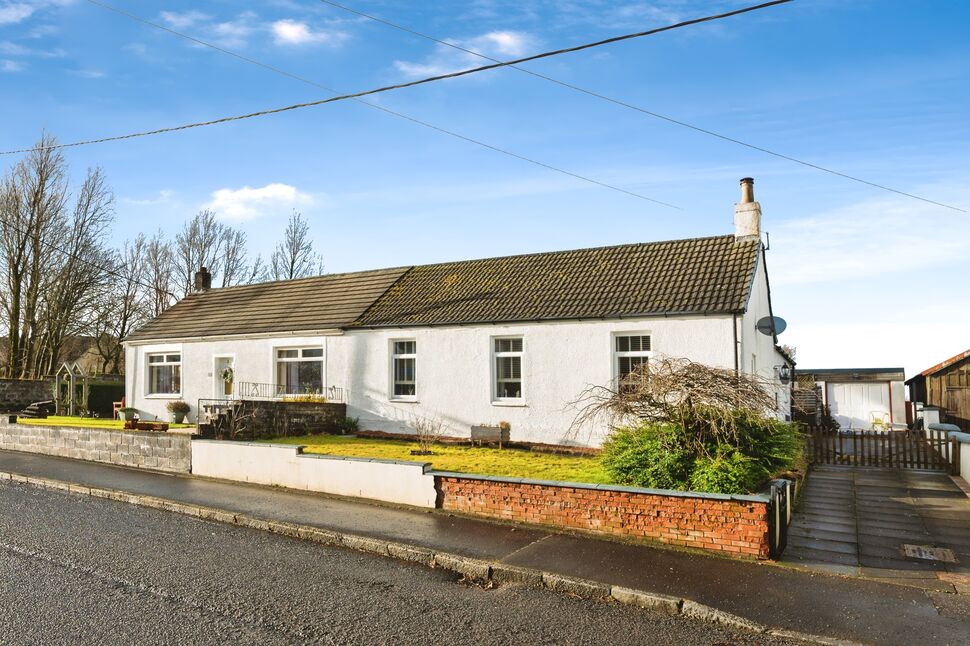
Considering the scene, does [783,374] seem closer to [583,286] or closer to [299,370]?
[583,286]

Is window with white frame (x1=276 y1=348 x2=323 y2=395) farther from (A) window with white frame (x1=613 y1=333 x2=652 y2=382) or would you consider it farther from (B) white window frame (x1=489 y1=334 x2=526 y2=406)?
(A) window with white frame (x1=613 y1=333 x2=652 y2=382)

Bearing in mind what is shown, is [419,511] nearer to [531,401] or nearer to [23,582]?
[23,582]

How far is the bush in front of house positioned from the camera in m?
9.20

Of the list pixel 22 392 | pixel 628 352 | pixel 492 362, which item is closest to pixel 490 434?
pixel 492 362

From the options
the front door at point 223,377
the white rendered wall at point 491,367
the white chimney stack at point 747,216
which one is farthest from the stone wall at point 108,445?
the white chimney stack at point 747,216

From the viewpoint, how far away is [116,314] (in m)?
44.0

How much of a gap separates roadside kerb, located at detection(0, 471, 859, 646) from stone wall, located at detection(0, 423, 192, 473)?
3655mm

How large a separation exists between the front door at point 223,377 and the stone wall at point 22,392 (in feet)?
36.5

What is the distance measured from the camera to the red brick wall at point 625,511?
335 inches

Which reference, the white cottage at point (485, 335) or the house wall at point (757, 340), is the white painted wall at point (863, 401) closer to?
the white cottage at point (485, 335)

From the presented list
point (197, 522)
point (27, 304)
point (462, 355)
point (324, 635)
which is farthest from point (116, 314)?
point (324, 635)

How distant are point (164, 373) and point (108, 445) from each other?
Result: 29.6 feet

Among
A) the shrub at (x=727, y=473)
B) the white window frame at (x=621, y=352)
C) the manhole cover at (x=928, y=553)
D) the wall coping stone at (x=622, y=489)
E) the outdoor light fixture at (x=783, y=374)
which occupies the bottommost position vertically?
the manhole cover at (x=928, y=553)

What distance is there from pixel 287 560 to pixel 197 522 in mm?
3154
